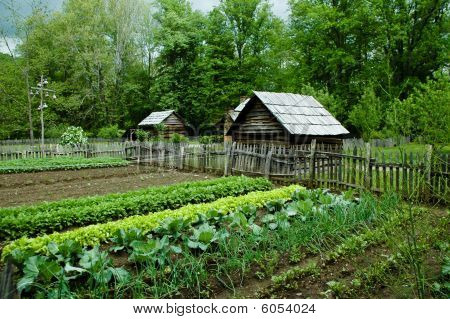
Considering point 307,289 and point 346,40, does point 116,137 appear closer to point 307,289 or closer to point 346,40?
point 346,40

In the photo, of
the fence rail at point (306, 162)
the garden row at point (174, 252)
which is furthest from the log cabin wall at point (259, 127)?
the garden row at point (174, 252)

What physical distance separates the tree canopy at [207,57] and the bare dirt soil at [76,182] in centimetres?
1047

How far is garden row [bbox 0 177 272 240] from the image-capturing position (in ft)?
23.1

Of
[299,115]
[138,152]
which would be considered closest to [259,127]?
[299,115]

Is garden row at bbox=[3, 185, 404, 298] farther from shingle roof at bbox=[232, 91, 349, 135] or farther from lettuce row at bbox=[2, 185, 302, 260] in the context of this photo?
shingle roof at bbox=[232, 91, 349, 135]

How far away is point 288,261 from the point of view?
4.99m

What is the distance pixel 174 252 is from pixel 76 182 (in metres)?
11.0

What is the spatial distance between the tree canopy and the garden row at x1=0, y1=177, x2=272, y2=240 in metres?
12.3

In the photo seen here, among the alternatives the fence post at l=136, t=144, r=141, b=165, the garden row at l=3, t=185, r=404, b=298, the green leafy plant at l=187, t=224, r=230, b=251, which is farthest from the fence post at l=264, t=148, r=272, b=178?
the fence post at l=136, t=144, r=141, b=165

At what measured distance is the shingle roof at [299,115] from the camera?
16.0 meters

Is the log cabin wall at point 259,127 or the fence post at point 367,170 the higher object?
the log cabin wall at point 259,127

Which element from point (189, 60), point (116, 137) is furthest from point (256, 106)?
point (116, 137)

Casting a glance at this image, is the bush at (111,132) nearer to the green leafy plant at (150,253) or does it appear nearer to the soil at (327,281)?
the green leafy plant at (150,253)
